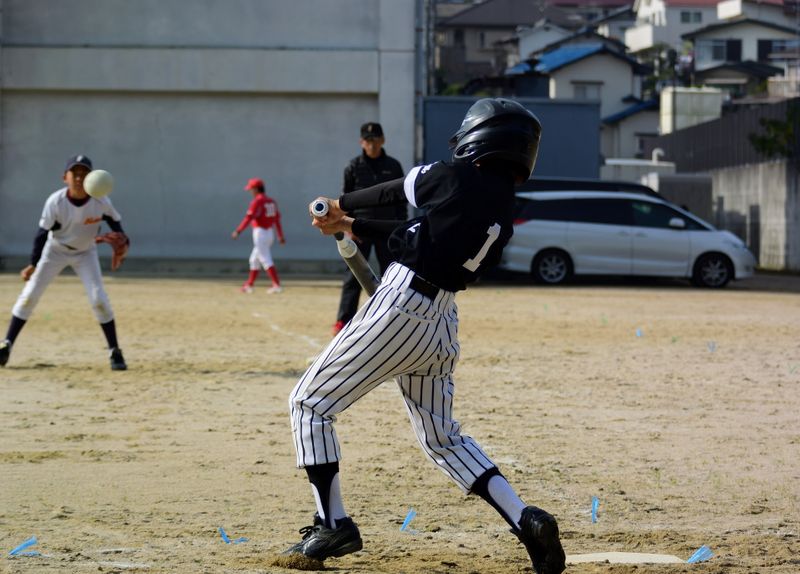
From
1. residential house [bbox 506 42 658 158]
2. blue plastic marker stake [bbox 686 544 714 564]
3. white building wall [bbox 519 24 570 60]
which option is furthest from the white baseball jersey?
white building wall [bbox 519 24 570 60]

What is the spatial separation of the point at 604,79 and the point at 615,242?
150 ft

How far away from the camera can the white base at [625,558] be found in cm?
529

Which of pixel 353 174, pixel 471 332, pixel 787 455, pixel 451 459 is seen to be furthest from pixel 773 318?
pixel 451 459

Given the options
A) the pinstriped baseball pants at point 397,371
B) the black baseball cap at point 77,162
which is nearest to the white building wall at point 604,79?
the black baseball cap at point 77,162

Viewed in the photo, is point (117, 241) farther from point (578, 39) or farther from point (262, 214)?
point (578, 39)

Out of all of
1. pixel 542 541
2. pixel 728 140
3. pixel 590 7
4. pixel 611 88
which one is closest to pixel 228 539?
pixel 542 541

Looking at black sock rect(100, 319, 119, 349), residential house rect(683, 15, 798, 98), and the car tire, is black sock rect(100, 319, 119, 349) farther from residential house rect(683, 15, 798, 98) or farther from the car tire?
residential house rect(683, 15, 798, 98)

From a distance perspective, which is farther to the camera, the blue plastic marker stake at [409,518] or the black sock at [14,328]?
the black sock at [14,328]

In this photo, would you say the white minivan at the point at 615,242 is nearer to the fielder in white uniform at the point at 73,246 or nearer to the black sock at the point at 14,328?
the fielder in white uniform at the point at 73,246

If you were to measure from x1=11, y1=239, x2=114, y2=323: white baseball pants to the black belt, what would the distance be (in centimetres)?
683

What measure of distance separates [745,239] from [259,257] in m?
15.0

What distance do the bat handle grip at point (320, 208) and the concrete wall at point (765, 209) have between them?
2434cm

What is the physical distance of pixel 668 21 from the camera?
90.4 metres

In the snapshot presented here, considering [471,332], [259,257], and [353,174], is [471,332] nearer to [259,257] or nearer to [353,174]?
[353,174]
